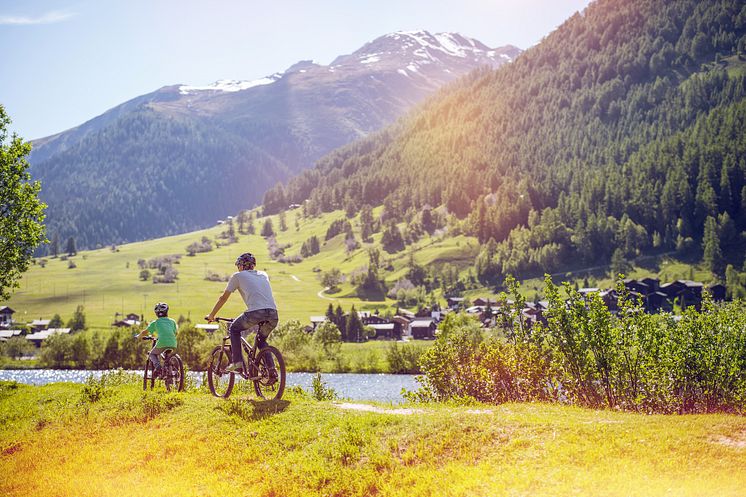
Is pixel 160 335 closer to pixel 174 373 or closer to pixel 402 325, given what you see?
pixel 174 373

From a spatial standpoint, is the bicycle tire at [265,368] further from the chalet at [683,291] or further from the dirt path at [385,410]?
the chalet at [683,291]

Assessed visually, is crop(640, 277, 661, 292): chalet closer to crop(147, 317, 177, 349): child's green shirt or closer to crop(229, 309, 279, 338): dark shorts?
crop(147, 317, 177, 349): child's green shirt

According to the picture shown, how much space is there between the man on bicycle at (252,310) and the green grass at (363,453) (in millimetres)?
1737

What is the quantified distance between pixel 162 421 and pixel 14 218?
25913 millimetres

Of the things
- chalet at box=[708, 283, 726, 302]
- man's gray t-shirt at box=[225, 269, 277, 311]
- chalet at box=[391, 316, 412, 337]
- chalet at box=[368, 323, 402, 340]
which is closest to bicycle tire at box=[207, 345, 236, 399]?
man's gray t-shirt at box=[225, 269, 277, 311]

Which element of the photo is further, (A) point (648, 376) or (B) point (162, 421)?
(A) point (648, 376)

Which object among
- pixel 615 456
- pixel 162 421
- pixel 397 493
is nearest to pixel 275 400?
pixel 162 421

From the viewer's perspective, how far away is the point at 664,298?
184125 mm

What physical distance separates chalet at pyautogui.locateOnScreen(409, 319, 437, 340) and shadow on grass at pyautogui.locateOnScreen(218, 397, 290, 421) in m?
169

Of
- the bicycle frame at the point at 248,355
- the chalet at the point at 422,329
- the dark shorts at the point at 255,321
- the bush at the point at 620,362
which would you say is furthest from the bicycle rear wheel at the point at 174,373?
the chalet at the point at 422,329

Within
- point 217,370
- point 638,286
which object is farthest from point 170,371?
point 638,286

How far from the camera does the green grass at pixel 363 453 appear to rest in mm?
12484

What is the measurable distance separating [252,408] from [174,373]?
8429 mm

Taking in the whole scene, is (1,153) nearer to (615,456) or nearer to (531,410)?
(531,410)
